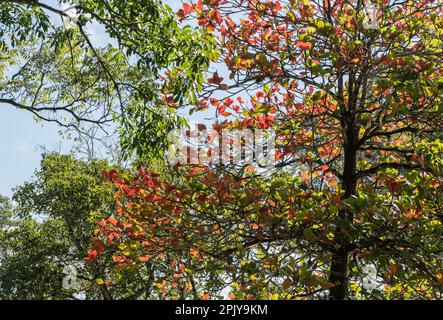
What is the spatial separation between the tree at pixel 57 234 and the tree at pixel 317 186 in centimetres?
852

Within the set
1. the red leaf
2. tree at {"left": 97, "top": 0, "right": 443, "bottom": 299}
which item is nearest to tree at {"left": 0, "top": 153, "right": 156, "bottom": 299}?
tree at {"left": 97, "top": 0, "right": 443, "bottom": 299}

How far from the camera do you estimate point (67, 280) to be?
14.0m

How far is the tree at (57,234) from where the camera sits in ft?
45.6

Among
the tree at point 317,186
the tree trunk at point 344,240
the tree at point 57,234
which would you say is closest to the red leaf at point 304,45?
the tree at point 317,186

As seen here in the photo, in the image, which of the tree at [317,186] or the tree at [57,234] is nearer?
the tree at [317,186]

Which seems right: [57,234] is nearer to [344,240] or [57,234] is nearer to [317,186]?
[317,186]

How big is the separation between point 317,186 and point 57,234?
33.5 feet

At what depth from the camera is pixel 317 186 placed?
6.54 metres

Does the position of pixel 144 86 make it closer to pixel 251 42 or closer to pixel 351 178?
pixel 251 42

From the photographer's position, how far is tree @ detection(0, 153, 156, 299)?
45.6ft

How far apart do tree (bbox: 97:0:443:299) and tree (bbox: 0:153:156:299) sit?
28.0ft

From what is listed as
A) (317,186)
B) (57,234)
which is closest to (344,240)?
(317,186)

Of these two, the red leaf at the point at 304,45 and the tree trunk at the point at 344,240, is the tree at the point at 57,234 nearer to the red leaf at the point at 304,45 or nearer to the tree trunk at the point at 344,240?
the tree trunk at the point at 344,240
